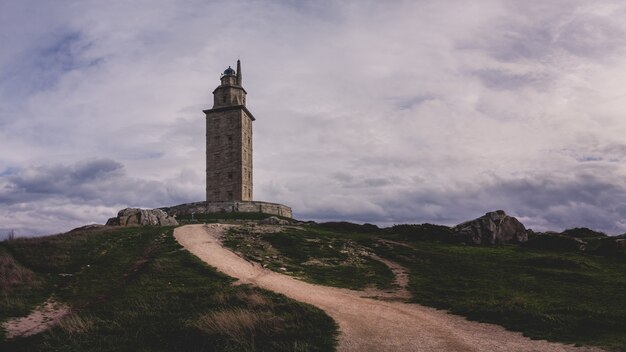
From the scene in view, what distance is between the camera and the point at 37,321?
17.1 metres

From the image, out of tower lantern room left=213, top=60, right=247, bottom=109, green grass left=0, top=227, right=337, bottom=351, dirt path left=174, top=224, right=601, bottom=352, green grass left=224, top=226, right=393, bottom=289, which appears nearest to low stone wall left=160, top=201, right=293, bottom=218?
tower lantern room left=213, top=60, right=247, bottom=109

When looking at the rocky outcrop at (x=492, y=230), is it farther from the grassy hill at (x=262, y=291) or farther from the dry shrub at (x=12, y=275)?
the dry shrub at (x=12, y=275)

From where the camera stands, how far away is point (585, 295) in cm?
1980

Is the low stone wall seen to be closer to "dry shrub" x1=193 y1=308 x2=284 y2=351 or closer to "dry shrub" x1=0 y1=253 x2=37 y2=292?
"dry shrub" x1=0 y1=253 x2=37 y2=292

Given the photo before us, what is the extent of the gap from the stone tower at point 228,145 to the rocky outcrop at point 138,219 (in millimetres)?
17904

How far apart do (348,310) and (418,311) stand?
9.25 ft

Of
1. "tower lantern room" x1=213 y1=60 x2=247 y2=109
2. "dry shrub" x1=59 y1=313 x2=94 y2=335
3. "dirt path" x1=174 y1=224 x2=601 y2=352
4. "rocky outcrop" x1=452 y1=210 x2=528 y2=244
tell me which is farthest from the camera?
"tower lantern room" x1=213 y1=60 x2=247 y2=109

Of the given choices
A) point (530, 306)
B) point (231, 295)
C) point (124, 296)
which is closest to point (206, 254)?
point (124, 296)

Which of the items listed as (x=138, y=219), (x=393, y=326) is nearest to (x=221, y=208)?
(x=138, y=219)

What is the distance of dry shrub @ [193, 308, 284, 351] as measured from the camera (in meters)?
13.3

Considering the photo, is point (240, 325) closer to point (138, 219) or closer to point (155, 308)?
point (155, 308)

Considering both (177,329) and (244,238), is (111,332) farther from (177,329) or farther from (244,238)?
(244,238)

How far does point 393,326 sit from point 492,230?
30029 mm

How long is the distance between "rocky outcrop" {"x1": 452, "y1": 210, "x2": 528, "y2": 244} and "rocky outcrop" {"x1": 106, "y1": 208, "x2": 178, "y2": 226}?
29555 millimetres
